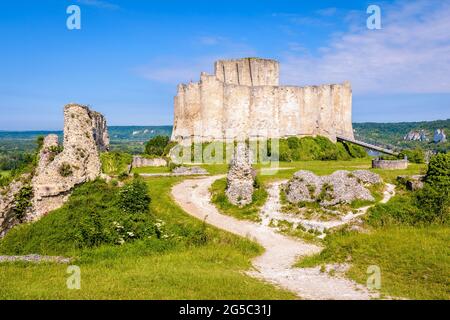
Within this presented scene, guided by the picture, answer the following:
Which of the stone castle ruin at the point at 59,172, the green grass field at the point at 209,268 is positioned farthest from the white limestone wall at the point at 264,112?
the green grass field at the point at 209,268

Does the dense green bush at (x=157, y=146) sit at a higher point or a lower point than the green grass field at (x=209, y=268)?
higher

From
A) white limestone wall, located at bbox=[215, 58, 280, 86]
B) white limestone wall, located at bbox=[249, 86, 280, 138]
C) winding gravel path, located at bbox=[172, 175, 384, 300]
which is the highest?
white limestone wall, located at bbox=[215, 58, 280, 86]

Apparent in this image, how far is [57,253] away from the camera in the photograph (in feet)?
58.3

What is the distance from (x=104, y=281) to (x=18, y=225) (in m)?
12.1

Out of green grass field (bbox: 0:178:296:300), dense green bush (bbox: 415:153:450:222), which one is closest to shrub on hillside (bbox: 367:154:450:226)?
dense green bush (bbox: 415:153:450:222)

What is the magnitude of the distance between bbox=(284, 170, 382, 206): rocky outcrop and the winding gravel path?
162 inches

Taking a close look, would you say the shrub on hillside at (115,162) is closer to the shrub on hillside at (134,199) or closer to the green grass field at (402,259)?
the shrub on hillside at (134,199)

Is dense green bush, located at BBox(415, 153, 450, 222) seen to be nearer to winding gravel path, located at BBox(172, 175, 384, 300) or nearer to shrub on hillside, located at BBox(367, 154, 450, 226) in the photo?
shrub on hillside, located at BBox(367, 154, 450, 226)

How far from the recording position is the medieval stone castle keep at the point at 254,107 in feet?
190

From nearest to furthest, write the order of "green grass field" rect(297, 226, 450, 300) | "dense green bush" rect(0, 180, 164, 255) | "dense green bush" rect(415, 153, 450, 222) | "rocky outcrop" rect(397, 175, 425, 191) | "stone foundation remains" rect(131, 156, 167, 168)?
1. "green grass field" rect(297, 226, 450, 300)
2. "dense green bush" rect(0, 180, 164, 255)
3. "dense green bush" rect(415, 153, 450, 222)
4. "rocky outcrop" rect(397, 175, 425, 191)
5. "stone foundation remains" rect(131, 156, 167, 168)

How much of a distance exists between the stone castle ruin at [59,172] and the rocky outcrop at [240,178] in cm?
786

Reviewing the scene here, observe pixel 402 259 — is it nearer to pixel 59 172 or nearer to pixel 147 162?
pixel 59 172

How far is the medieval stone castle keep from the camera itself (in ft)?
190

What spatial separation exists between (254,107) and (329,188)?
3676 cm
